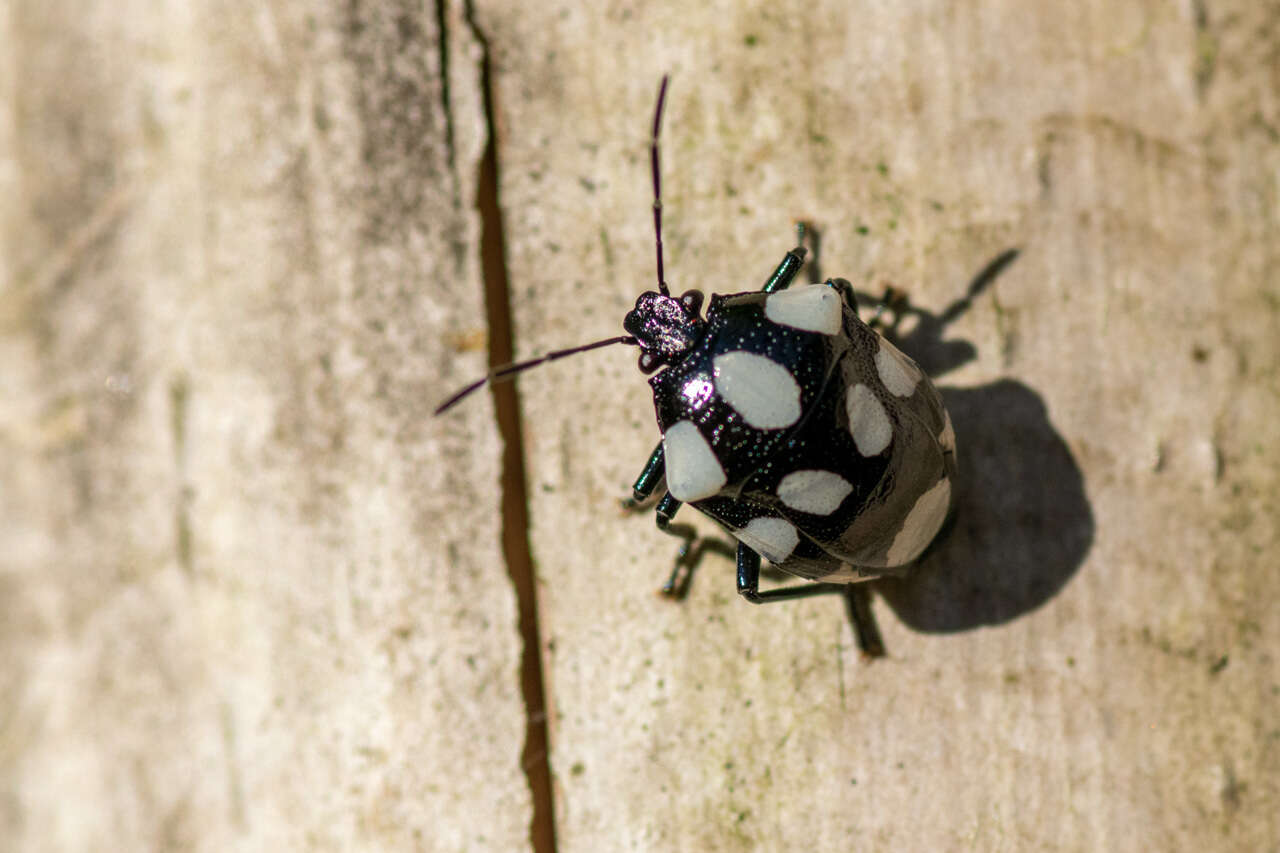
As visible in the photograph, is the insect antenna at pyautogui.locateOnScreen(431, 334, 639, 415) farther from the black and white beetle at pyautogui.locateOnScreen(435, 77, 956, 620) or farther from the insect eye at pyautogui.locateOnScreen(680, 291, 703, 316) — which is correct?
the insect eye at pyautogui.locateOnScreen(680, 291, 703, 316)

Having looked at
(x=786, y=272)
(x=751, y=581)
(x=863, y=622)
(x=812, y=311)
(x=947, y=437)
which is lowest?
(x=863, y=622)

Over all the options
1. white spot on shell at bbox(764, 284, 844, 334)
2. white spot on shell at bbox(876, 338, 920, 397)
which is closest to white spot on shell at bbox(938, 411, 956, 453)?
white spot on shell at bbox(876, 338, 920, 397)

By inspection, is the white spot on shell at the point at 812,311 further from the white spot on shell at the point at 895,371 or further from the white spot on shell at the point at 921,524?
the white spot on shell at the point at 921,524

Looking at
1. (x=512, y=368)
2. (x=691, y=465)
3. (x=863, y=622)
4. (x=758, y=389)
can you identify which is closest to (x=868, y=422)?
(x=758, y=389)

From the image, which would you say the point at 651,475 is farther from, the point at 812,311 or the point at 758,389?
the point at 812,311

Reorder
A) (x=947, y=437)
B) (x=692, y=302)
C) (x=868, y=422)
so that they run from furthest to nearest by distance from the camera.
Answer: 1. (x=692, y=302)
2. (x=947, y=437)
3. (x=868, y=422)
